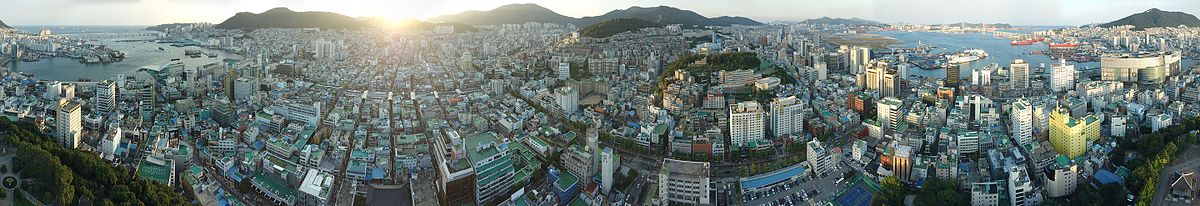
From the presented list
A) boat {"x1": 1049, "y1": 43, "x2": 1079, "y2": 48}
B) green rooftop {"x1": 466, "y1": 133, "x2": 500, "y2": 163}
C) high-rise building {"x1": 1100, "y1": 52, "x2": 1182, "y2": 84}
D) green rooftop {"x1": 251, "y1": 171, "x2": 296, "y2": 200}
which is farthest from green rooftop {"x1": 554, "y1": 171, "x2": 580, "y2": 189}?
boat {"x1": 1049, "y1": 43, "x2": 1079, "y2": 48}

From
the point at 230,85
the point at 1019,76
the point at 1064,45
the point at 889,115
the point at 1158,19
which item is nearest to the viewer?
the point at 889,115

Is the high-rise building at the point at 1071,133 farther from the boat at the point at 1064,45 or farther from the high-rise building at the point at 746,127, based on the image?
the boat at the point at 1064,45

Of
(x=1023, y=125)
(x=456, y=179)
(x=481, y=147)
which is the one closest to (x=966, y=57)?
(x=1023, y=125)

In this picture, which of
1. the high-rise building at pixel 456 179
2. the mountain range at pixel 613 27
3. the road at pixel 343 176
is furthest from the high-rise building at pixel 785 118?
the mountain range at pixel 613 27

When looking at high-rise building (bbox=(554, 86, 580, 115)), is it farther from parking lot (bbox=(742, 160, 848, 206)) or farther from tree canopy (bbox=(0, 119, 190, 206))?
tree canopy (bbox=(0, 119, 190, 206))

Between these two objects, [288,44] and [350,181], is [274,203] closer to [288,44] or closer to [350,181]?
[350,181]

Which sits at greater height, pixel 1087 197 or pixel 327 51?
pixel 327 51

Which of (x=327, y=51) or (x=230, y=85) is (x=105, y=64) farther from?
(x=230, y=85)
